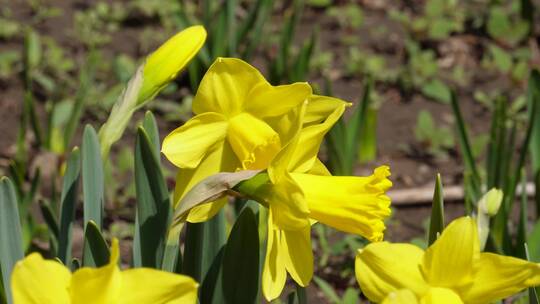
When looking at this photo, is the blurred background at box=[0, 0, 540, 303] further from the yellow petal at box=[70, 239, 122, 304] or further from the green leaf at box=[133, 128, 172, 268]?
the yellow petal at box=[70, 239, 122, 304]

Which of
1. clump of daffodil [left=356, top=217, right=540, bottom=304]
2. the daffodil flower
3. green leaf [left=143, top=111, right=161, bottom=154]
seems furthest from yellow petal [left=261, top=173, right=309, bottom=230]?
green leaf [left=143, top=111, right=161, bottom=154]

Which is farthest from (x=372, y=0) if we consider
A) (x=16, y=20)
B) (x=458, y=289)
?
(x=458, y=289)

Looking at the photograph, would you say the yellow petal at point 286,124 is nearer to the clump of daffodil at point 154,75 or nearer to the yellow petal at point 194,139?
the yellow petal at point 194,139

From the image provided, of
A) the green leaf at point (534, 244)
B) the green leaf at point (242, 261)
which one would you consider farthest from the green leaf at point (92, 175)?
the green leaf at point (534, 244)

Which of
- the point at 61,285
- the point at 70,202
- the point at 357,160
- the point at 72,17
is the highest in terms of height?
the point at 61,285

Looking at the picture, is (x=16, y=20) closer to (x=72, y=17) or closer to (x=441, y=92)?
(x=72, y=17)

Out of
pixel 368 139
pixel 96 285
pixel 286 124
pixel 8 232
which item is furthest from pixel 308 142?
pixel 368 139
